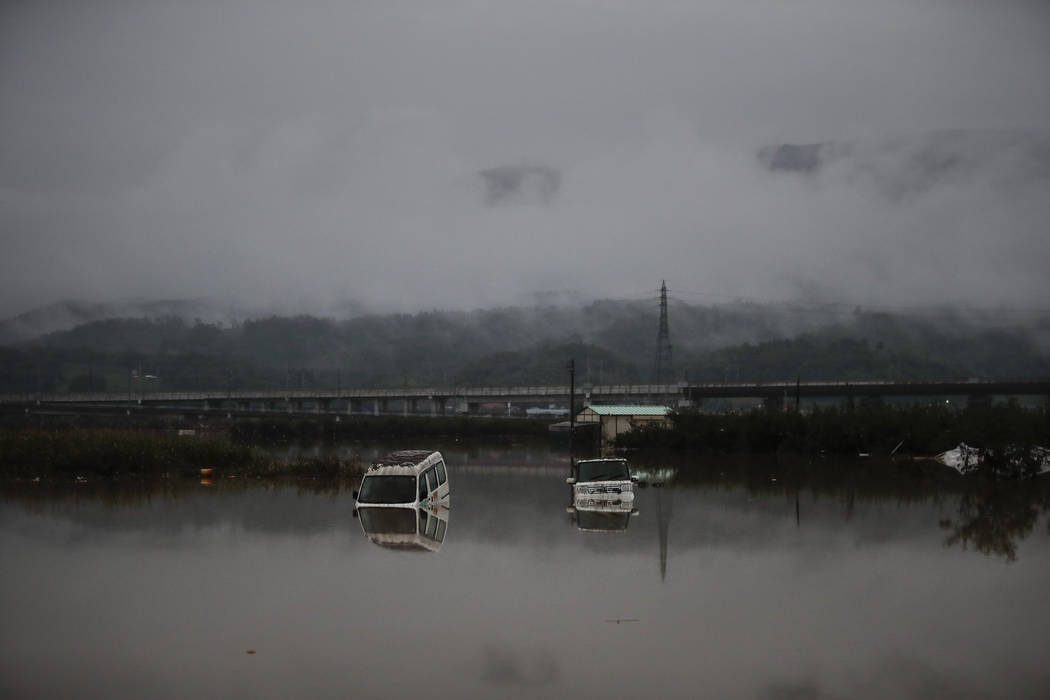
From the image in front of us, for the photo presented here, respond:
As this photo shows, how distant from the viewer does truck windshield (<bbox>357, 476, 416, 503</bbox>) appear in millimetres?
24562

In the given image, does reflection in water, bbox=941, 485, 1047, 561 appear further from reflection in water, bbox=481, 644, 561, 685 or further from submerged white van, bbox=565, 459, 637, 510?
reflection in water, bbox=481, 644, 561, 685

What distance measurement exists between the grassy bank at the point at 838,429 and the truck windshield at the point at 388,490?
33.0 meters

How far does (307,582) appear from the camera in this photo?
53.3 ft

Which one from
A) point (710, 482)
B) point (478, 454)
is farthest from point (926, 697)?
point (478, 454)

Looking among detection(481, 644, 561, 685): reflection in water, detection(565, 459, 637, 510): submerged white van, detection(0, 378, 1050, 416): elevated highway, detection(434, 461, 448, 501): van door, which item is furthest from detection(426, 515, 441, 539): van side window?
detection(0, 378, 1050, 416): elevated highway

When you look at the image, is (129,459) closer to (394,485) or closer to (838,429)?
(394,485)

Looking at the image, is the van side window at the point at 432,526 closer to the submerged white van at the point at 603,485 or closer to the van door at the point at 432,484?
the van door at the point at 432,484

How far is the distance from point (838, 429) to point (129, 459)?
131 ft

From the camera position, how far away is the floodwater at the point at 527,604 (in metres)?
11.1

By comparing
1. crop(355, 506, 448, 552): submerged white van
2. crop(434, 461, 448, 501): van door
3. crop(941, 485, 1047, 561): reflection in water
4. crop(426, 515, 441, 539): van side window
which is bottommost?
crop(941, 485, 1047, 561): reflection in water

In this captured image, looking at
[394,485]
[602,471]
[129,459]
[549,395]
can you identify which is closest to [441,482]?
[394,485]

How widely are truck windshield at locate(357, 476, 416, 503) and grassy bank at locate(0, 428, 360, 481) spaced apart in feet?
39.0

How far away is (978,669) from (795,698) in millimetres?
2783

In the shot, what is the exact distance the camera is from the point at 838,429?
5634 centimetres
